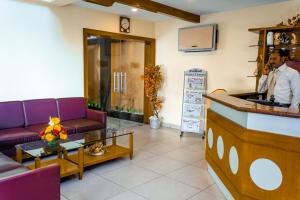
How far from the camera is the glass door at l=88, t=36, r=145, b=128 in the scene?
681cm

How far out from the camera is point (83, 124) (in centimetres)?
458

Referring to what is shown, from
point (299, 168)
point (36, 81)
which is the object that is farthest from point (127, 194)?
point (36, 81)

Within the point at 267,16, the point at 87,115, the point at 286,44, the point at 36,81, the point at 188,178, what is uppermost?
the point at 267,16

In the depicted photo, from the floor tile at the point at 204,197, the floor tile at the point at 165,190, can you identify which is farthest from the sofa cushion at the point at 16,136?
the floor tile at the point at 204,197

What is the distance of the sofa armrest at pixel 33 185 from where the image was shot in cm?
182

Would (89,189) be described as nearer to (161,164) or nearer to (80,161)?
(80,161)

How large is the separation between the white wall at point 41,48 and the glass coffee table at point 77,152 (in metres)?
1.43

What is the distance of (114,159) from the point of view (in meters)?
4.23

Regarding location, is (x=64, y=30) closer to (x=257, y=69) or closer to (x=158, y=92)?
(x=158, y=92)

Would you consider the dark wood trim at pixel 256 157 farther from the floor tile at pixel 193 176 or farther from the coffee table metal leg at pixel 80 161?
the coffee table metal leg at pixel 80 161

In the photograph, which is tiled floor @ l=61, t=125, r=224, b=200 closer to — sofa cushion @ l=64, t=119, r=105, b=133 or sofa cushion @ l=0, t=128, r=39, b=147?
sofa cushion @ l=64, t=119, r=105, b=133

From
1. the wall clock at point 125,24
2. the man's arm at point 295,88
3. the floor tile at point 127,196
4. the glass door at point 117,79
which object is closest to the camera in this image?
the floor tile at point 127,196

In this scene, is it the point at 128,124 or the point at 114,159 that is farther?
the point at 128,124

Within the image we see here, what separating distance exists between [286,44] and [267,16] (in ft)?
2.39
